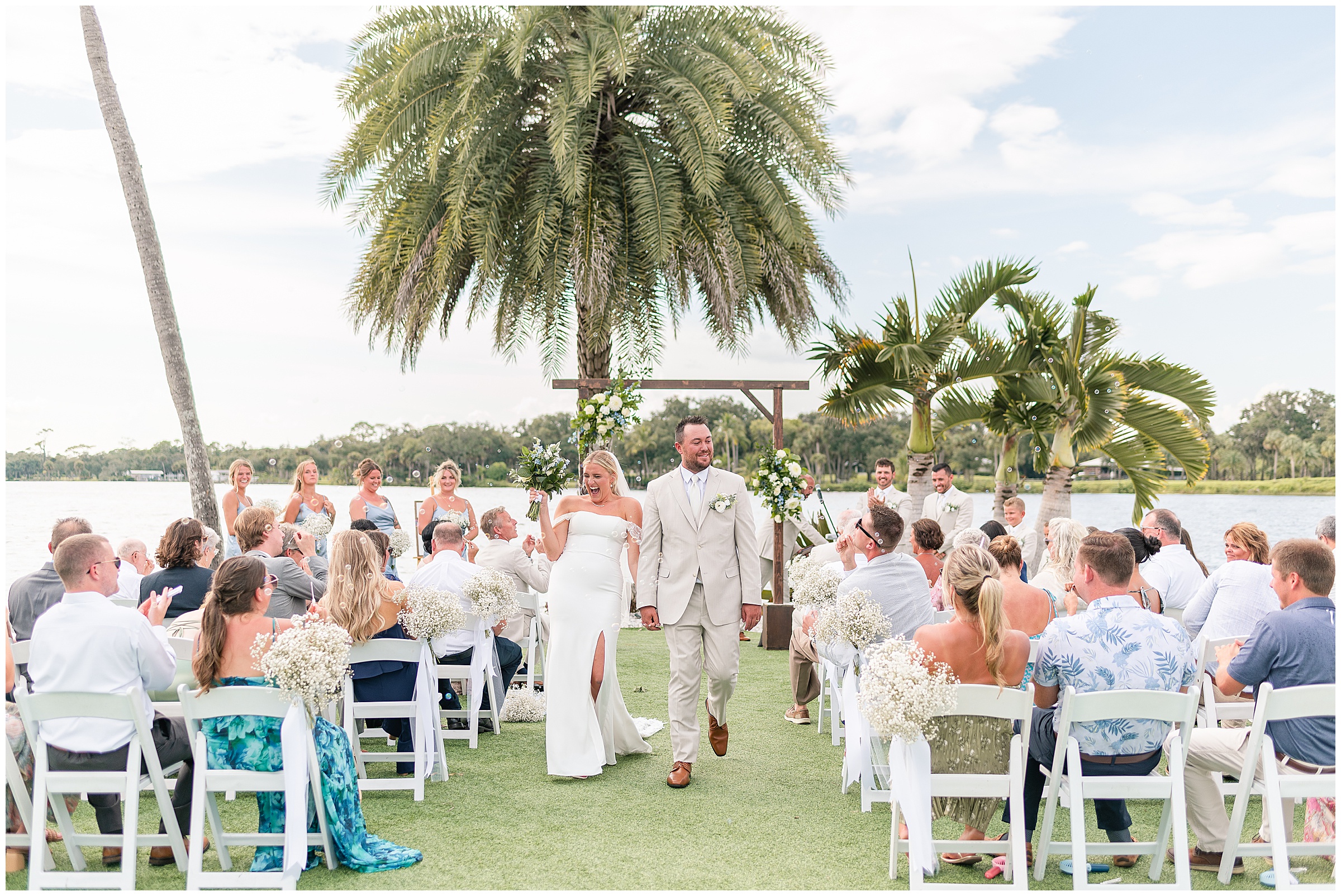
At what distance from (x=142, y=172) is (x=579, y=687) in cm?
822

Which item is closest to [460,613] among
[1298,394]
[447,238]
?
[447,238]

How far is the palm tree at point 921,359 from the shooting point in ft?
35.8

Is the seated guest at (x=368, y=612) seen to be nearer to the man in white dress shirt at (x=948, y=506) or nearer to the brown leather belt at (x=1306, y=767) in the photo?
the brown leather belt at (x=1306, y=767)

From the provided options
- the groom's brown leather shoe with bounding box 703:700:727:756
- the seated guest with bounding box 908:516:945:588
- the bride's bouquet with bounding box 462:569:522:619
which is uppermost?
the seated guest with bounding box 908:516:945:588

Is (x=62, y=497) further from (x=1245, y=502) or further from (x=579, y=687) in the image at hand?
(x=1245, y=502)

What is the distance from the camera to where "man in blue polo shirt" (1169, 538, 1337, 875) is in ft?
12.0

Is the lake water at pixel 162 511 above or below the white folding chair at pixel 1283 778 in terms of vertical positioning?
above

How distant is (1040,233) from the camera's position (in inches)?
910

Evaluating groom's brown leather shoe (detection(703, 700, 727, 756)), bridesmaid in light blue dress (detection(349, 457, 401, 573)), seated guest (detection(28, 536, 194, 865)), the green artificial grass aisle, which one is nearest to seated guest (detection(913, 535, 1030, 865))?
the green artificial grass aisle

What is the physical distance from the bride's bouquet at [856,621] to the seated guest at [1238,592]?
1.97m

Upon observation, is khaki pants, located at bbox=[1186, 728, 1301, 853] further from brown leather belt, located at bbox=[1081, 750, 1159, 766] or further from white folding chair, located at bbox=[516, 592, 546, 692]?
white folding chair, located at bbox=[516, 592, 546, 692]

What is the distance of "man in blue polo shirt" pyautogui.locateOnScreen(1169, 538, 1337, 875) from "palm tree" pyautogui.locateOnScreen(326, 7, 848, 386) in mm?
7281

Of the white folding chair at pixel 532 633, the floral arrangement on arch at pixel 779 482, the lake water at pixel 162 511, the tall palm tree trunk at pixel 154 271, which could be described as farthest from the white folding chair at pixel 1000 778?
the tall palm tree trunk at pixel 154 271

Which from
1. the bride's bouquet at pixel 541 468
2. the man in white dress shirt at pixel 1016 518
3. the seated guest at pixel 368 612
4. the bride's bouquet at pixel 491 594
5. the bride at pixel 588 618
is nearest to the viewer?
the seated guest at pixel 368 612
